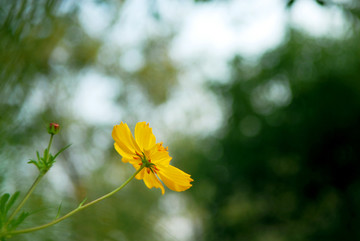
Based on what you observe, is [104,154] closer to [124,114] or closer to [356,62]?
[124,114]

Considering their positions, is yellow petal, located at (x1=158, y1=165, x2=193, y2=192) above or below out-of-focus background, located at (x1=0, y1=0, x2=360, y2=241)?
below

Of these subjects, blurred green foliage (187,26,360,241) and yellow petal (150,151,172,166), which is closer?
yellow petal (150,151,172,166)

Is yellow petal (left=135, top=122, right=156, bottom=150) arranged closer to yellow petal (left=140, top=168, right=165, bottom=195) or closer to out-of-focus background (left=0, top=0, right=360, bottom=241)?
yellow petal (left=140, top=168, right=165, bottom=195)

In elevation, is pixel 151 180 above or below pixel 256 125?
below

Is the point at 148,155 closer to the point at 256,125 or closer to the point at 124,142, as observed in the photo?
the point at 124,142

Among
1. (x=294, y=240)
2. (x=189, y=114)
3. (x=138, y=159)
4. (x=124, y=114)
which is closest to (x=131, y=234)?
(x=138, y=159)

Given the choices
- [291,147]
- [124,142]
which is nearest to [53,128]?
[124,142]

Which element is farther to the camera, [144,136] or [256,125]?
[256,125]

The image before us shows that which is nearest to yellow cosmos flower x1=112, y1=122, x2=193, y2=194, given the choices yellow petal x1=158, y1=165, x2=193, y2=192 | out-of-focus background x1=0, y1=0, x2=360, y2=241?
yellow petal x1=158, y1=165, x2=193, y2=192
